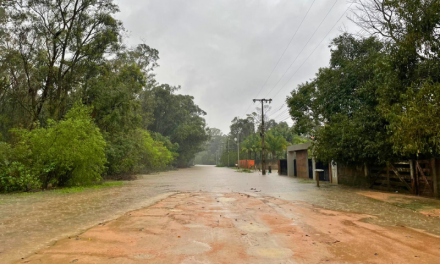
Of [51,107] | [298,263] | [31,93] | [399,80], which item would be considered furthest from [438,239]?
[31,93]

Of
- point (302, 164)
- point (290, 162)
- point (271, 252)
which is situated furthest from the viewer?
point (290, 162)

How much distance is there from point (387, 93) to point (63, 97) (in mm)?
18956

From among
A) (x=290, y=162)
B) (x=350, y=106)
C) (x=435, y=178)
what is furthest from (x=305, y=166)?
(x=435, y=178)

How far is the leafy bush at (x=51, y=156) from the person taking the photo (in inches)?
480

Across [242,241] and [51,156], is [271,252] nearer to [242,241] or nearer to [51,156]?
[242,241]

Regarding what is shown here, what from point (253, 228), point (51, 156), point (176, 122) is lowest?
point (253, 228)

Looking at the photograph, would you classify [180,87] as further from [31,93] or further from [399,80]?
[399,80]

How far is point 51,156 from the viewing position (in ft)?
42.7

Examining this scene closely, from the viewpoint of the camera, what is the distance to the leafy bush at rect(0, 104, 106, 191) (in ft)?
40.0

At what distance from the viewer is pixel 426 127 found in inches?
326

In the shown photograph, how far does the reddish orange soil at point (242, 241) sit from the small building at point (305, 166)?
547 inches

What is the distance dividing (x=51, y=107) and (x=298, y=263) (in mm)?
18603

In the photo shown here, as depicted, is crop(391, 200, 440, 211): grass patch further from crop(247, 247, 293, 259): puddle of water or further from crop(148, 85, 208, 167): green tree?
crop(148, 85, 208, 167): green tree

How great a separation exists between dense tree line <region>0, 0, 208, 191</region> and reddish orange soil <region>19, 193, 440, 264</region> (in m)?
8.61
